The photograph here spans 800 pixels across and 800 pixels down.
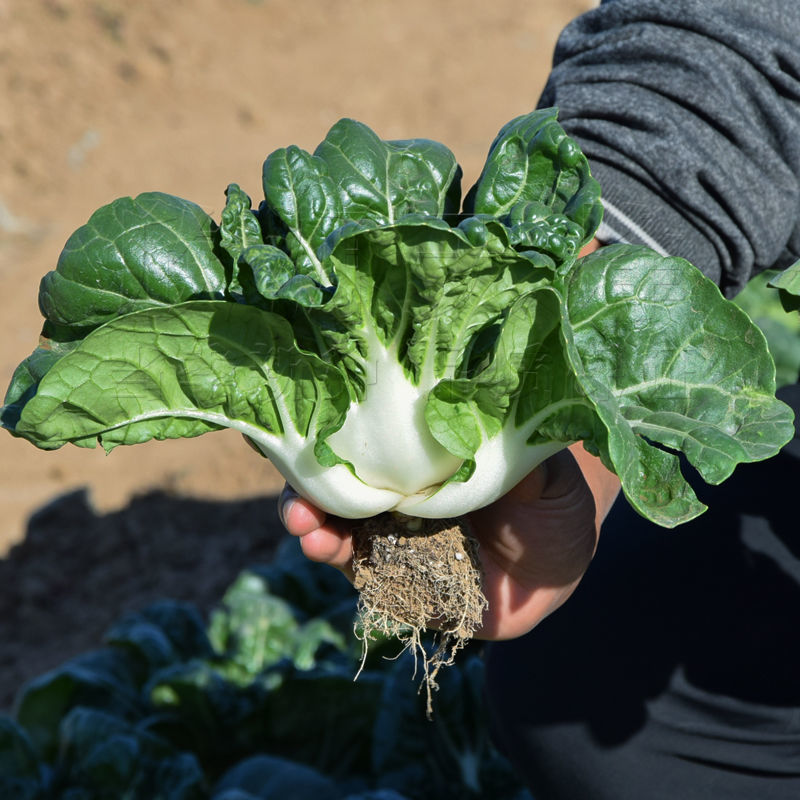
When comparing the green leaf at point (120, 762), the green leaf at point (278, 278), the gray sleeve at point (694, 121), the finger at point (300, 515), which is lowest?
the green leaf at point (120, 762)

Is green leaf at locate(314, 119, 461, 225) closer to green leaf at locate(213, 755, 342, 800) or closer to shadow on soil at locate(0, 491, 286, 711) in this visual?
green leaf at locate(213, 755, 342, 800)

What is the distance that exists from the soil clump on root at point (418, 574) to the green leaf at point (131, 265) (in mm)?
742

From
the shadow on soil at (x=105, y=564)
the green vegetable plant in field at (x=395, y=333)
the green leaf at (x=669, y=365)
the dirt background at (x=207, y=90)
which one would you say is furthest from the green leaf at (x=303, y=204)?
the dirt background at (x=207, y=90)

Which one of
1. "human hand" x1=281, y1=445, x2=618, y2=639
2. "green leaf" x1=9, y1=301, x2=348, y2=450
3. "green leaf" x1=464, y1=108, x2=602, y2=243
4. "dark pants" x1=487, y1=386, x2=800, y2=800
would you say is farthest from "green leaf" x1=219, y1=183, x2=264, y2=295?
"dark pants" x1=487, y1=386, x2=800, y2=800

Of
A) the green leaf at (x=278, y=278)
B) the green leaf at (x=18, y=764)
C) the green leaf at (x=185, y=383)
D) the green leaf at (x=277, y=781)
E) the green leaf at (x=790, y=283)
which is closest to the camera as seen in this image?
the green leaf at (x=278, y=278)

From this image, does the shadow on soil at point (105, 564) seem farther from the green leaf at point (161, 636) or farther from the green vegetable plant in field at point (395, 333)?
the green vegetable plant in field at point (395, 333)

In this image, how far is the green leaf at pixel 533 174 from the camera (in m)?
1.92

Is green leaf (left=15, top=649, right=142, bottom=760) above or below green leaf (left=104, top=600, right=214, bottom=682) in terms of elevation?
below

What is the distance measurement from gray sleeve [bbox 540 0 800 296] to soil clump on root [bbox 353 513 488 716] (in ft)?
3.24

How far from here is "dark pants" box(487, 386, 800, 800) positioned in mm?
2525

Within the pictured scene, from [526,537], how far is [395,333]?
0.76 metres

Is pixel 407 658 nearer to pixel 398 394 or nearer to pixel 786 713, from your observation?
pixel 786 713

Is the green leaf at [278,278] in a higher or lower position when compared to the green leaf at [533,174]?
lower

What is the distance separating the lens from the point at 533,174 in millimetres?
2000
